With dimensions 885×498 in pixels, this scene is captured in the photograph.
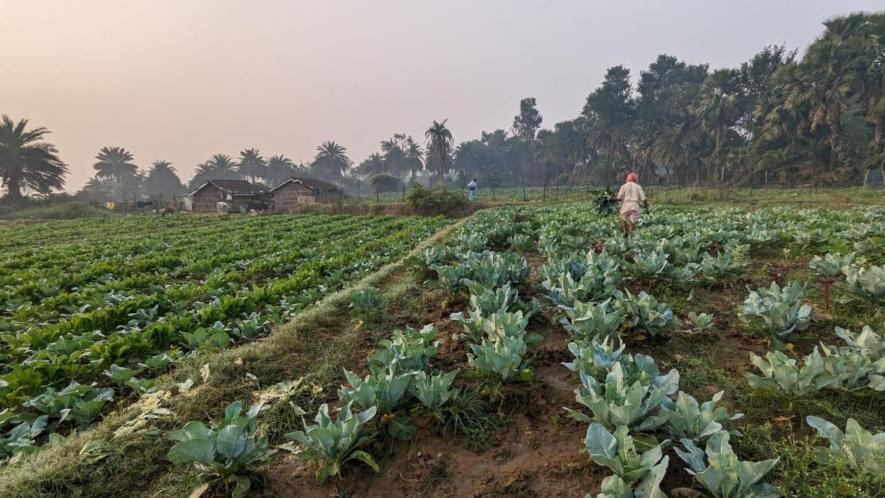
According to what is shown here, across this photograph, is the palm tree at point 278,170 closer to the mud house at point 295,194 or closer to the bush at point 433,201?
the mud house at point 295,194

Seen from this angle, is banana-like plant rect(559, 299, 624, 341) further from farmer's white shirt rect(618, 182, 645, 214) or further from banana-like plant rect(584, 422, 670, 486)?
farmer's white shirt rect(618, 182, 645, 214)

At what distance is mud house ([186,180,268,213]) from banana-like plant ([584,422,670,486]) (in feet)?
145

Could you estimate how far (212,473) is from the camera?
1.96 meters

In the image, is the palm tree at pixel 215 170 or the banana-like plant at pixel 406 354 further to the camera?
the palm tree at pixel 215 170

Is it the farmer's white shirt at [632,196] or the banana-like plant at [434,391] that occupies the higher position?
the farmer's white shirt at [632,196]

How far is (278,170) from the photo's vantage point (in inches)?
3804

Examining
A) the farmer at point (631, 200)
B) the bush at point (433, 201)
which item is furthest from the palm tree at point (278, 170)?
the farmer at point (631, 200)

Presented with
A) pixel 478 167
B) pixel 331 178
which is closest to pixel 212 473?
pixel 478 167

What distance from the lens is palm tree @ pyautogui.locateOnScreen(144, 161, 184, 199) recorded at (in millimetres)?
93625

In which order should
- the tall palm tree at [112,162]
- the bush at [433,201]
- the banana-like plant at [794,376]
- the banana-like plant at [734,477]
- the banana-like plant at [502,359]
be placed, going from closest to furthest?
the banana-like plant at [734,477], the banana-like plant at [794,376], the banana-like plant at [502,359], the bush at [433,201], the tall palm tree at [112,162]

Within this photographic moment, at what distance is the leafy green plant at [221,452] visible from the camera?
1857mm

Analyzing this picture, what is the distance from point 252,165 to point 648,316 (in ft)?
326

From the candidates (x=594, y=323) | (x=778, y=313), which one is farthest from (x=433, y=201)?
(x=778, y=313)

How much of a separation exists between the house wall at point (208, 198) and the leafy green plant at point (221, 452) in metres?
46.3
